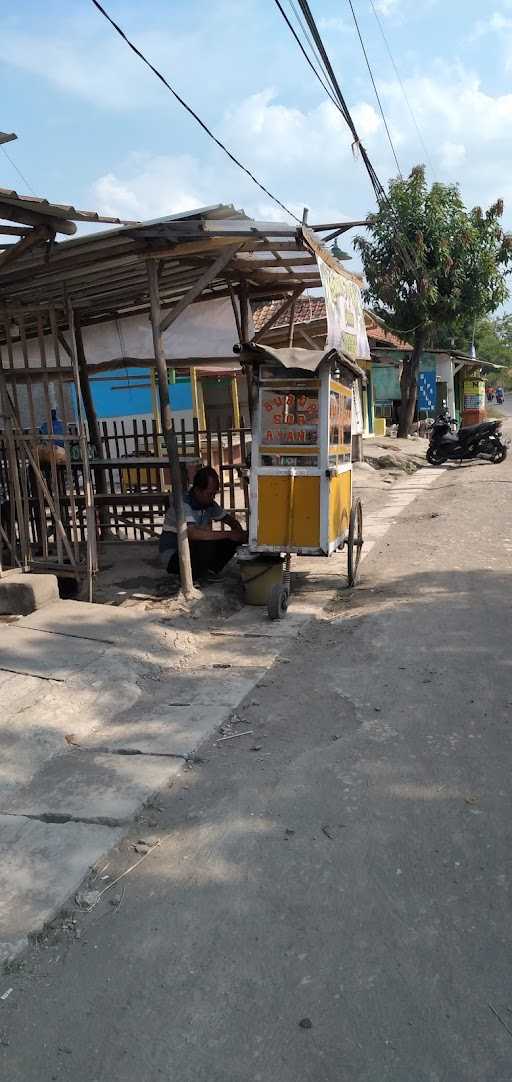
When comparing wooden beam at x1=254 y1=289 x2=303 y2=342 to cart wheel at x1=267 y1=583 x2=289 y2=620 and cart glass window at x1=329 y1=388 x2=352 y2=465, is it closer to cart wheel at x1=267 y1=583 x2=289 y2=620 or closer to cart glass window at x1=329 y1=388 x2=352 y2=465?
cart glass window at x1=329 y1=388 x2=352 y2=465

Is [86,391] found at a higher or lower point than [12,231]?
lower

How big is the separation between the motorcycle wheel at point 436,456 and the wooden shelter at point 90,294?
462 inches

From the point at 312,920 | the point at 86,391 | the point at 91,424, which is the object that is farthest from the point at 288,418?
the point at 312,920

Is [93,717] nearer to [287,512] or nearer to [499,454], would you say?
[287,512]

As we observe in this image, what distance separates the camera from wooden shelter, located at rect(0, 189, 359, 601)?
5.73 metres

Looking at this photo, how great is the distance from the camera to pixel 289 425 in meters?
6.79

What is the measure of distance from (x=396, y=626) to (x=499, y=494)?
324 inches

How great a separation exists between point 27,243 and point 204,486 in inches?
109

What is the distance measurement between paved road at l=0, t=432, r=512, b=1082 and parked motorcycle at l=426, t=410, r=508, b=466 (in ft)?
50.4

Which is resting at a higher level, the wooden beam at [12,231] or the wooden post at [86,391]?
the wooden beam at [12,231]

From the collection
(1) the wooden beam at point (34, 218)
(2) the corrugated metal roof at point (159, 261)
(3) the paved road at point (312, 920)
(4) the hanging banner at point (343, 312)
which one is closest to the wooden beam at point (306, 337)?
(2) the corrugated metal roof at point (159, 261)

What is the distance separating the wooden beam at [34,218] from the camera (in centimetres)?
514

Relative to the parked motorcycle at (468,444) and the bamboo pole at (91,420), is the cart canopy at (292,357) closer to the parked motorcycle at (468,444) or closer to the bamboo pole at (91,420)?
the bamboo pole at (91,420)

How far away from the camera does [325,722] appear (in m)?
4.43
